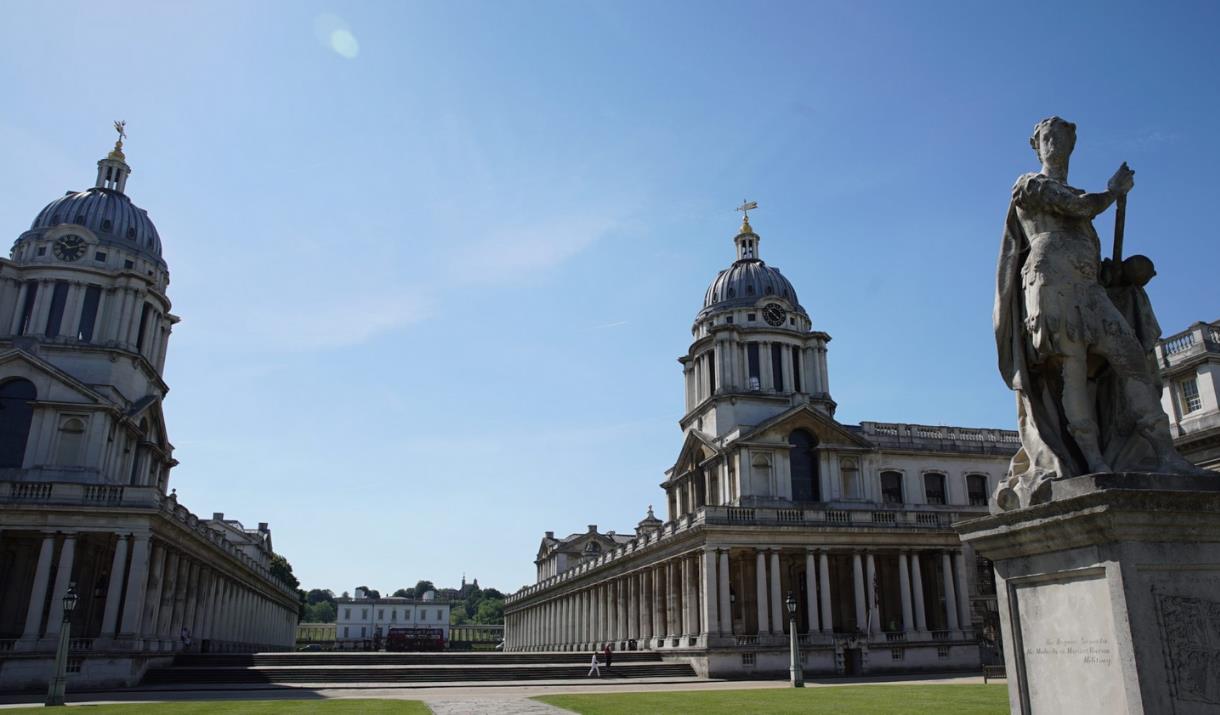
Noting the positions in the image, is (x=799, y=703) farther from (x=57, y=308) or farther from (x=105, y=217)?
(x=105, y=217)

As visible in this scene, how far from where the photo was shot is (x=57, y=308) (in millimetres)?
52062

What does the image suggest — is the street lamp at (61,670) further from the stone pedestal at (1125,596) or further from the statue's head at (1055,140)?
the statue's head at (1055,140)

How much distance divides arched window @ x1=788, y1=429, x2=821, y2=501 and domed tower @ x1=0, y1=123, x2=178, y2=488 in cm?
4049

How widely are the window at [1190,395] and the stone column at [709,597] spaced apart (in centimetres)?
2371

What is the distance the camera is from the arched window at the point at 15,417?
45844 millimetres

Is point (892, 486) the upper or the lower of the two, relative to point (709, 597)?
upper

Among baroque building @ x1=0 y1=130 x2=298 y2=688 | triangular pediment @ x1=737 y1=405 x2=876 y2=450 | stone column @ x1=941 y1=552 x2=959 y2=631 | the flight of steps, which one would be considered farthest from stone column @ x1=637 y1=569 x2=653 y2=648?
baroque building @ x1=0 y1=130 x2=298 y2=688

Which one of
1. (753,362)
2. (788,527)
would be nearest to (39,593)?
(788,527)

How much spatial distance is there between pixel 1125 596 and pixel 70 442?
172 ft

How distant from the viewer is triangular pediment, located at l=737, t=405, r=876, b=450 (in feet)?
181

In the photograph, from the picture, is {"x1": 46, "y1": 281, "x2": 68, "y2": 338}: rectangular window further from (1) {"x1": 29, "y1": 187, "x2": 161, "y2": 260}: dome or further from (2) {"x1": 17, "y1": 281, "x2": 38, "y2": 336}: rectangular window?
(1) {"x1": 29, "y1": 187, "x2": 161, "y2": 260}: dome

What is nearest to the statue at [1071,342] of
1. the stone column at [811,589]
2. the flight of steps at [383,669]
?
the flight of steps at [383,669]

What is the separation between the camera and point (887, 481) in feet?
197

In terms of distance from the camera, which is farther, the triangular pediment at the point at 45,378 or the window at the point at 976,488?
the window at the point at 976,488
